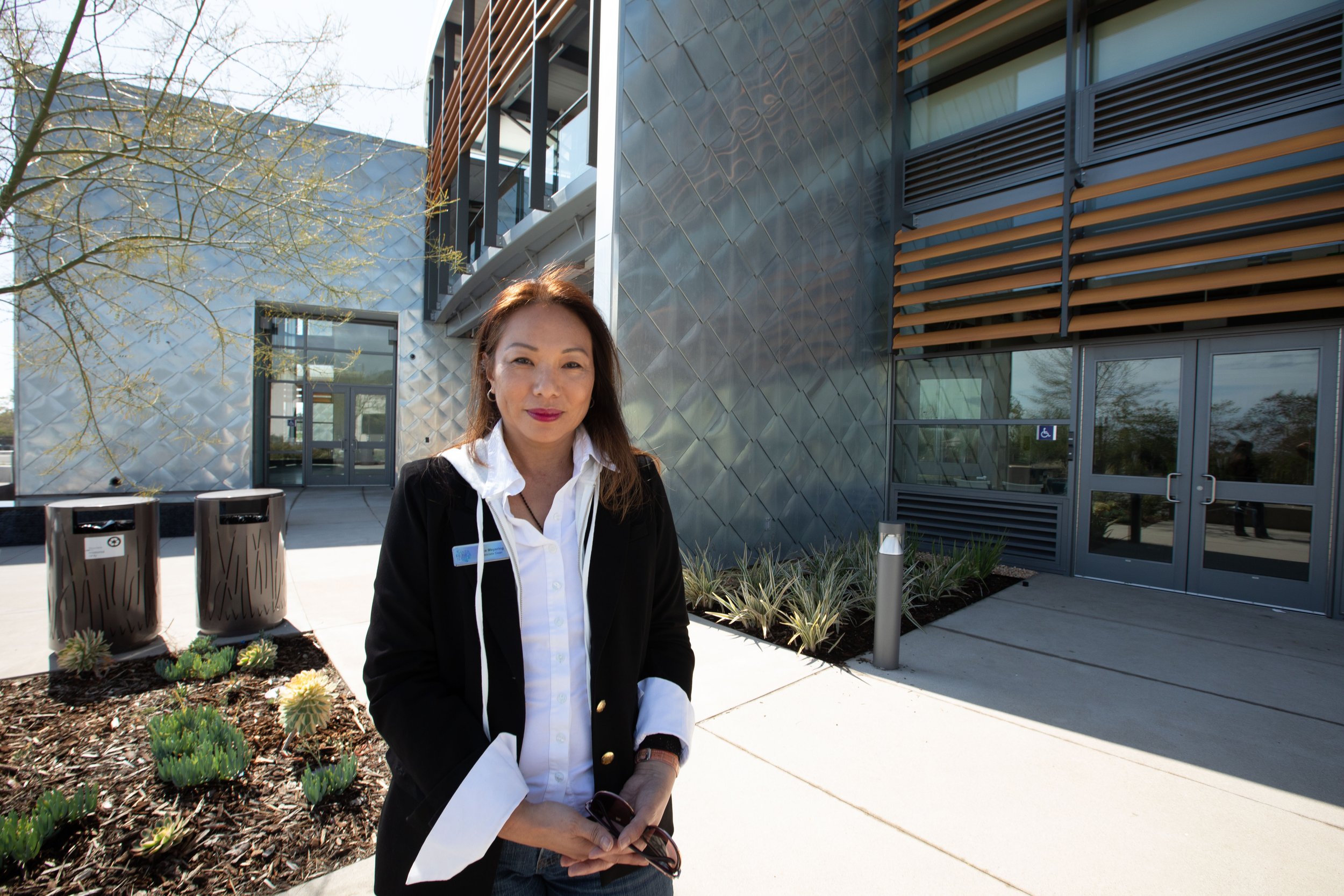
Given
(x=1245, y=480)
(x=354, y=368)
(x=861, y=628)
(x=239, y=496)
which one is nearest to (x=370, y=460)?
(x=354, y=368)

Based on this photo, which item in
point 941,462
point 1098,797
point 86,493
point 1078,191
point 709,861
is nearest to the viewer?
point 709,861

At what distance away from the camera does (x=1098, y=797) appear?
275 cm

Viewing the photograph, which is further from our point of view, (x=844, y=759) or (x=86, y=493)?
(x=86, y=493)

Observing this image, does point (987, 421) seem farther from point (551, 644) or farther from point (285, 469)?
point (285, 469)

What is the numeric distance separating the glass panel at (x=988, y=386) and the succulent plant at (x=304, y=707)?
737cm

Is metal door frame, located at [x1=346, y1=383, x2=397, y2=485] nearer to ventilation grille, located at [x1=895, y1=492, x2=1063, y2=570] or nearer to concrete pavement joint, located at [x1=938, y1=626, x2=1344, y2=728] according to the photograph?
ventilation grille, located at [x1=895, y1=492, x2=1063, y2=570]

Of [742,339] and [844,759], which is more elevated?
[742,339]

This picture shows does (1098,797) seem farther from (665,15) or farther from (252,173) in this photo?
(665,15)

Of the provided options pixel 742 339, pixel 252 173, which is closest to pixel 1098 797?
pixel 742 339

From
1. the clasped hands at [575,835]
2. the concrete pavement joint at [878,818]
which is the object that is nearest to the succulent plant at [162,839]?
the clasped hands at [575,835]

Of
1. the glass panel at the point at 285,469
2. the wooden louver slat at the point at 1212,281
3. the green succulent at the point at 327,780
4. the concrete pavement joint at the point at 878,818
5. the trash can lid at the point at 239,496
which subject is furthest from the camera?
the glass panel at the point at 285,469

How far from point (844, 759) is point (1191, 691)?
2460 millimetres

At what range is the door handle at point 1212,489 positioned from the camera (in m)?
6.10

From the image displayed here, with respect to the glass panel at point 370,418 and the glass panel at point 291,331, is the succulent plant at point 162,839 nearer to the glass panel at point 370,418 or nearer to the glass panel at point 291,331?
the glass panel at point 370,418
